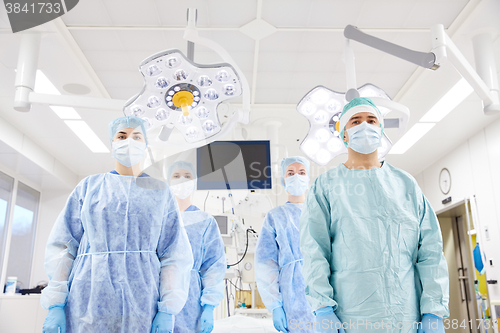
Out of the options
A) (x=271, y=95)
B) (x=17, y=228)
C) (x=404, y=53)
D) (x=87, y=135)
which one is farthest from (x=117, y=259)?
(x=17, y=228)

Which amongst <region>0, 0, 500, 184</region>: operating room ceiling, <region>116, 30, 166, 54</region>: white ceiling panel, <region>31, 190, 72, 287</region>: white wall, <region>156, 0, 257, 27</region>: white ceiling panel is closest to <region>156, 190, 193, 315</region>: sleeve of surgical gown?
Result: <region>156, 0, 257, 27</region>: white ceiling panel

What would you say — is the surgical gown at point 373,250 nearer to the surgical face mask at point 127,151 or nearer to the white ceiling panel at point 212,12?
the surgical face mask at point 127,151

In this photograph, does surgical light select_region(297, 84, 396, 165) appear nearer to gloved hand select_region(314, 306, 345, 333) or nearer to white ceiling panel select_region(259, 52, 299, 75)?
white ceiling panel select_region(259, 52, 299, 75)

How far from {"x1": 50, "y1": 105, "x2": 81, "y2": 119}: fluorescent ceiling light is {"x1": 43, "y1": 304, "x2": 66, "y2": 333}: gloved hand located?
10.7ft

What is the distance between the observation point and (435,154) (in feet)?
19.5

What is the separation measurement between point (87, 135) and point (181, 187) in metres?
2.90

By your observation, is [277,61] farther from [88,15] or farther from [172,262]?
[172,262]

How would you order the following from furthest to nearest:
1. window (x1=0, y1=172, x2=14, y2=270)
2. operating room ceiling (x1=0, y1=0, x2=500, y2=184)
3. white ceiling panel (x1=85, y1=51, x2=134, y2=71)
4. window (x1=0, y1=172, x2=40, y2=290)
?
1. window (x1=0, y1=172, x2=40, y2=290)
2. window (x1=0, y1=172, x2=14, y2=270)
3. white ceiling panel (x1=85, y1=51, x2=134, y2=71)
4. operating room ceiling (x1=0, y1=0, x2=500, y2=184)

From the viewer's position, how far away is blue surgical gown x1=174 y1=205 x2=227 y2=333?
2324 millimetres

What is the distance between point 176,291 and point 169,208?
357 millimetres

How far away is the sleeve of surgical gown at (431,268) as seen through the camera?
1.38 metres

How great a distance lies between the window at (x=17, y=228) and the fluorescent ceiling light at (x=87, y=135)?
1253mm

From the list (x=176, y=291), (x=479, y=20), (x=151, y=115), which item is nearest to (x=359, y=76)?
(x=479, y=20)

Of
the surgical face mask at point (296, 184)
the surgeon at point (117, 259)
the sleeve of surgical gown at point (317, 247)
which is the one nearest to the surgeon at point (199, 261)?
the surgical face mask at point (296, 184)
